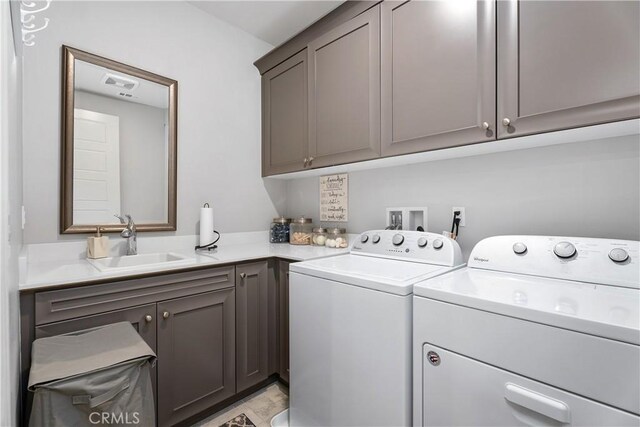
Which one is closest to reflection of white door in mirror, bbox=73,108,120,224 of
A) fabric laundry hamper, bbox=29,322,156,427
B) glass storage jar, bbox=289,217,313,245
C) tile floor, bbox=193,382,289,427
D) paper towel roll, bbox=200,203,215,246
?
paper towel roll, bbox=200,203,215,246

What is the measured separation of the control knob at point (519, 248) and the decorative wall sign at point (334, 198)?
1.16 metres

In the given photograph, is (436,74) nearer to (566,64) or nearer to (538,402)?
(566,64)

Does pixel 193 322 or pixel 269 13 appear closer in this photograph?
pixel 193 322

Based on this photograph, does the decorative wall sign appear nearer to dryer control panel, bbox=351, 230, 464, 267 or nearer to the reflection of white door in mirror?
dryer control panel, bbox=351, 230, 464, 267

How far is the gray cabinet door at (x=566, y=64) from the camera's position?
0.99m

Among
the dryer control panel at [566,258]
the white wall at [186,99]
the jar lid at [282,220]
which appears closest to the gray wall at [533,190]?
the dryer control panel at [566,258]

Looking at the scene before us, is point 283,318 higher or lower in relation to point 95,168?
lower

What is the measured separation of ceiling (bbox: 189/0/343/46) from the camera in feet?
6.78

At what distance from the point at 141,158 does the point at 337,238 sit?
1.42 m

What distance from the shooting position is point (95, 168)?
1.70 meters

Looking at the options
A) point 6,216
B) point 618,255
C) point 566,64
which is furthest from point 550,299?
point 6,216

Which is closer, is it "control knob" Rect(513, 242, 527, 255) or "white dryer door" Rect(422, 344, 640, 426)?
"white dryer door" Rect(422, 344, 640, 426)

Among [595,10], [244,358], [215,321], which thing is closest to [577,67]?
[595,10]

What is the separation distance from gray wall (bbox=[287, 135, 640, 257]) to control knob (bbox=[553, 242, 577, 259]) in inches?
10.3
